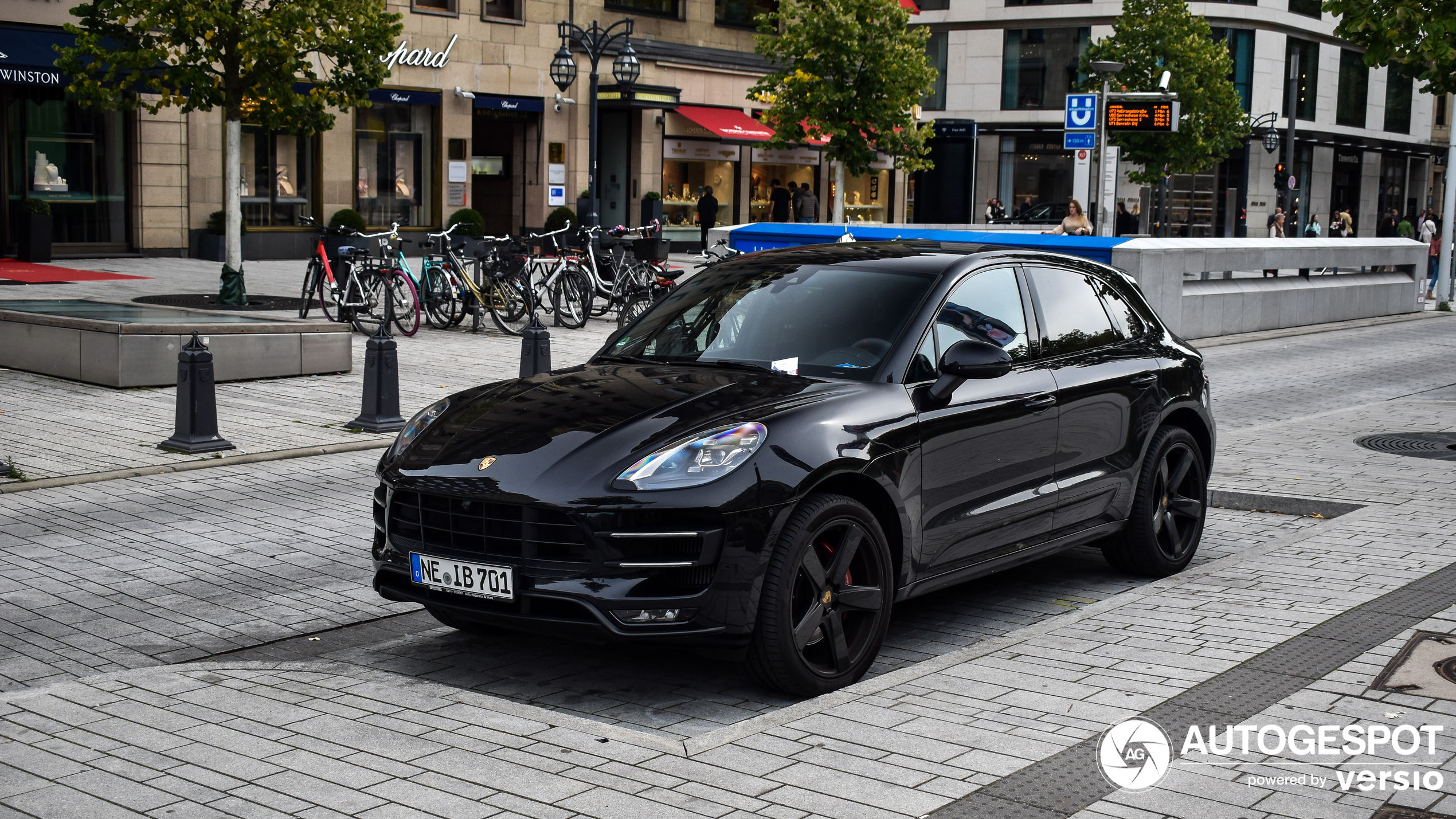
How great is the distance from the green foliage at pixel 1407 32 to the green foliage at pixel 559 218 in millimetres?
22427

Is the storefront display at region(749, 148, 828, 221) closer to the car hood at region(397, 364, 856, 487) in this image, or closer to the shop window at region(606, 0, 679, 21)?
the shop window at region(606, 0, 679, 21)

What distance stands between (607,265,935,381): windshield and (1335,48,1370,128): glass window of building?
204 ft

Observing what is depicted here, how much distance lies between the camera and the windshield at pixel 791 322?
5.98 metres

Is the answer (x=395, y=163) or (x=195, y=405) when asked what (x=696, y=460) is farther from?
(x=395, y=163)

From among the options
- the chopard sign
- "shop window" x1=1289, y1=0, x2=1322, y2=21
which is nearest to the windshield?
the chopard sign

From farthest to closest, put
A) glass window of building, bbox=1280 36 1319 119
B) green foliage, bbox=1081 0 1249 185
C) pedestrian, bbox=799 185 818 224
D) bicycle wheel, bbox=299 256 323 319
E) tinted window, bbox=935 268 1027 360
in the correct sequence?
1. glass window of building, bbox=1280 36 1319 119
2. green foliage, bbox=1081 0 1249 185
3. pedestrian, bbox=799 185 818 224
4. bicycle wheel, bbox=299 256 323 319
5. tinted window, bbox=935 268 1027 360

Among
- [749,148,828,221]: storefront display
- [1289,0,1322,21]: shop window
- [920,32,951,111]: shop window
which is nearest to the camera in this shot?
[749,148,828,221]: storefront display

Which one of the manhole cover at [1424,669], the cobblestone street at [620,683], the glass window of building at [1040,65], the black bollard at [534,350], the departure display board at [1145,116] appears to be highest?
the glass window of building at [1040,65]

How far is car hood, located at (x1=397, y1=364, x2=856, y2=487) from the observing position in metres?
5.18

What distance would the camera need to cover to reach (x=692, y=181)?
39.7m

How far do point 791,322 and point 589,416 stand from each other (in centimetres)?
114

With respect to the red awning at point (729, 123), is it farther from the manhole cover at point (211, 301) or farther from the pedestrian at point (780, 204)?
the manhole cover at point (211, 301)

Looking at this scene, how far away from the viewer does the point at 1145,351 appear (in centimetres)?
730

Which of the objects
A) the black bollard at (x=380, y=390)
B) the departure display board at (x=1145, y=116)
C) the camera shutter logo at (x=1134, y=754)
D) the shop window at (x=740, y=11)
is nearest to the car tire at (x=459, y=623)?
the camera shutter logo at (x=1134, y=754)
